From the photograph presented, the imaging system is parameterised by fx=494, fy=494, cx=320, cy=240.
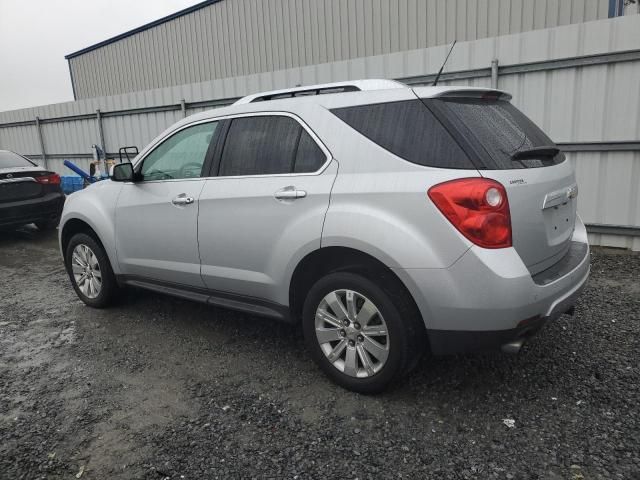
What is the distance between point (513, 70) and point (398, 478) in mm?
5451

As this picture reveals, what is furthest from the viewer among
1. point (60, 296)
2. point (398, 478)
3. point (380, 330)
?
point (60, 296)

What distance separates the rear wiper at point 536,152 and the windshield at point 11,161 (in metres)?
8.13

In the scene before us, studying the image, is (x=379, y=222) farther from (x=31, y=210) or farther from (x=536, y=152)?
(x=31, y=210)

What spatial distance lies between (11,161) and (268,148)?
689 cm

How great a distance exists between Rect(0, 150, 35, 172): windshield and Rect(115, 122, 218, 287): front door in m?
5.19

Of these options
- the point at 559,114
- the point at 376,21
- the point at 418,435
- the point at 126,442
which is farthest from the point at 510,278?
the point at 376,21

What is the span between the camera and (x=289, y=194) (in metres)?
3.00

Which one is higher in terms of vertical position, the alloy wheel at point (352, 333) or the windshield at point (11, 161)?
the windshield at point (11, 161)

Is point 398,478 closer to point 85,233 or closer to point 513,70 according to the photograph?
point 85,233

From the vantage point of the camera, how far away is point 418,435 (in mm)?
2572

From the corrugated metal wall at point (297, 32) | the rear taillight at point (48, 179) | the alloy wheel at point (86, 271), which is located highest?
the corrugated metal wall at point (297, 32)

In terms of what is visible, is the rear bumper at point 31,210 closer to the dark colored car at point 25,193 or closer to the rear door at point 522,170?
the dark colored car at point 25,193

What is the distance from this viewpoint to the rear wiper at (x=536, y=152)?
2668 mm

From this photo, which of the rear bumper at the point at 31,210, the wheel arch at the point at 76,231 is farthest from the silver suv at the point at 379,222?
the rear bumper at the point at 31,210
